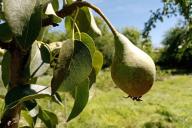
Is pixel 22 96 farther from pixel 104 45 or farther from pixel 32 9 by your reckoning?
pixel 104 45

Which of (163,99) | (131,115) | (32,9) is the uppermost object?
(32,9)

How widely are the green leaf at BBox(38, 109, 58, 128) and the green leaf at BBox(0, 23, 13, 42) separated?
0.19m

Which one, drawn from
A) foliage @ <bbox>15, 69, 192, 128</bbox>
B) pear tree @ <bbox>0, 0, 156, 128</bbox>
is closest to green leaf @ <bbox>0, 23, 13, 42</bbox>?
pear tree @ <bbox>0, 0, 156, 128</bbox>

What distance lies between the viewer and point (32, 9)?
1.41 feet

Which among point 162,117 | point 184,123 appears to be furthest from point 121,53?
point 162,117

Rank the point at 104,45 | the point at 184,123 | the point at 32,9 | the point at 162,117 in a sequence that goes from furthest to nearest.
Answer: the point at 104,45
the point at 162,117
the point at 184,123
the point at 32,9

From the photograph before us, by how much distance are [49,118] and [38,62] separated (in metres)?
0.15

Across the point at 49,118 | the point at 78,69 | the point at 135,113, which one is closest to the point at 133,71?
the point at 78,69

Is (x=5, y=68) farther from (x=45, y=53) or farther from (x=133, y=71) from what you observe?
(x=133, y=71)

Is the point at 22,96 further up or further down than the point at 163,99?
further up

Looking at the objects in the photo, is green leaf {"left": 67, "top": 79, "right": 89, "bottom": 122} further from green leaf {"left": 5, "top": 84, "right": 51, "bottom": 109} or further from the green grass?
the green grass

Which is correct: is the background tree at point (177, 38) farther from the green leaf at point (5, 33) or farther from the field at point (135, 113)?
the green leaf at point (5, 33)

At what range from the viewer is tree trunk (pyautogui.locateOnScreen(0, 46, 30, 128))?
509 mm

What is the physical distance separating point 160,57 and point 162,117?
378 inches
